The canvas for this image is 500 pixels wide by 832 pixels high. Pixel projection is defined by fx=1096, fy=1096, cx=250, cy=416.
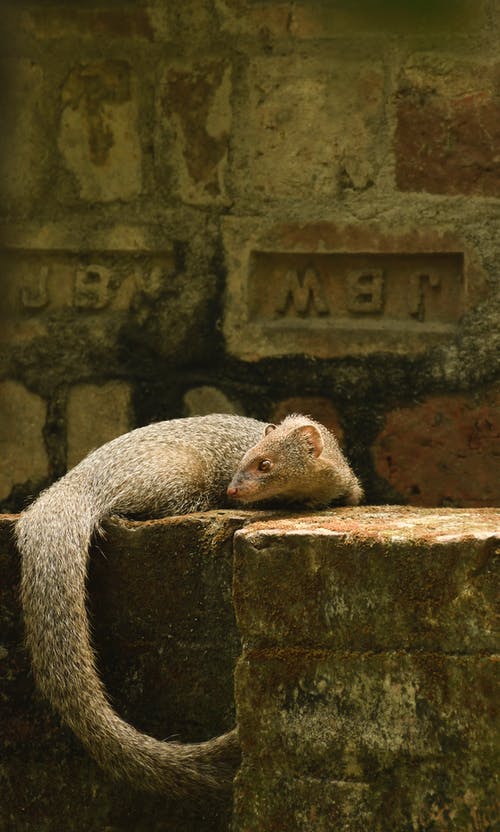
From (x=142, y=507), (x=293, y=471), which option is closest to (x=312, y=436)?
(x=293, y=471)

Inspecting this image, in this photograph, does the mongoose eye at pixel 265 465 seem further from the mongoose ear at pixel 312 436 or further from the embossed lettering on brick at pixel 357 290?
the embossed lettering on brick at pixel 357 290

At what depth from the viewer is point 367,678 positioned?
200 centimetres

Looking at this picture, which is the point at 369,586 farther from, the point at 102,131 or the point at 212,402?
the point at 102,131

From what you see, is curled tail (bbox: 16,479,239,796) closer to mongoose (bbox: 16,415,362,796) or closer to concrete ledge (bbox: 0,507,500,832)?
mongoose (bbox: 16,415,362,796)

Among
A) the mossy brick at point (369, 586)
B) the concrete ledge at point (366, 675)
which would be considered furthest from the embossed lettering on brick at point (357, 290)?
the mossy brick at point (369, 586)

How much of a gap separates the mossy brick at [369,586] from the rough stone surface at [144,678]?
13.1 inches

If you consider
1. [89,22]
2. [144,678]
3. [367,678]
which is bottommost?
[144,678]

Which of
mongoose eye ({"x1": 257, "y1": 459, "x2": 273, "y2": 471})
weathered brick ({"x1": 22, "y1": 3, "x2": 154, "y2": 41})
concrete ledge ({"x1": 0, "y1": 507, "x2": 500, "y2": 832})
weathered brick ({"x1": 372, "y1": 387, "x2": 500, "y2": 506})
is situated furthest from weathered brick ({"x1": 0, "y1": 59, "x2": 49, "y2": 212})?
concrete ledge ({"x1": 0, "y1": 507, "x2": 500, "y2": 832})

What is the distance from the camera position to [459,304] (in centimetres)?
334

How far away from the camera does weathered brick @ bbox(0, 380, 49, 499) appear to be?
3.50 meters

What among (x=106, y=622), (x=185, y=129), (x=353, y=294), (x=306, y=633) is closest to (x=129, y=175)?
(x=185, y=129)

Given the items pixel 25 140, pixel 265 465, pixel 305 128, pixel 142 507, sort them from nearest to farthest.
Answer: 1. pixel 142 507
2. pixel 265 465
3. pixel 305 128
4. pixel 25 140

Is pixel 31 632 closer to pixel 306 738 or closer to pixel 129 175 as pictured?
pixel 306 738

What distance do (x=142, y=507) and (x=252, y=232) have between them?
42.5 inches
